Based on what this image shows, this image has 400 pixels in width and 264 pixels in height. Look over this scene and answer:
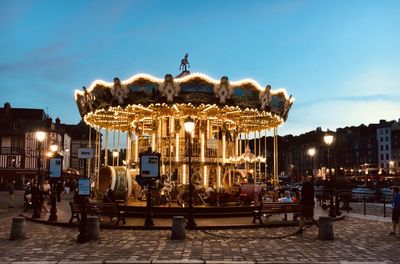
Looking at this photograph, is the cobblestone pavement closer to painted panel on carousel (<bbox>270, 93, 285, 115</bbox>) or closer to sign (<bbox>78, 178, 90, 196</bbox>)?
sign (<bbox>78, 178, 90, 196</bbox>)

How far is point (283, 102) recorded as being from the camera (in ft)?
83.8

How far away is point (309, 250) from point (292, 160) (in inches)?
5881

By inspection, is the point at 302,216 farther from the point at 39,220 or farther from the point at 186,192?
the point at 39,220

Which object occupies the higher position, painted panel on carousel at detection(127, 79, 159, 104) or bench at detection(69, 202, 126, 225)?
painted panel on carousel at detection(127, 79, 159, 104)

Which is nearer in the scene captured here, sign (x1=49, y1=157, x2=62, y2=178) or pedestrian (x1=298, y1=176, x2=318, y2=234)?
pedestrian (x1=298, y1=176, x2=318, y2=234)

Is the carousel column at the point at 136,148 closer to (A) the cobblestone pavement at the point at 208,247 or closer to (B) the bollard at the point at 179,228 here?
(A) the cobblestone pavement at the point at 208,247

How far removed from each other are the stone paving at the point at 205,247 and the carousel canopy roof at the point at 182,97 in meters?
7.74

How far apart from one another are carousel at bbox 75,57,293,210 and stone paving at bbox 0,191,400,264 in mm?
6777

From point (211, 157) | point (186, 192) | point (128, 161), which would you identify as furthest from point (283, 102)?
point (128, 161)

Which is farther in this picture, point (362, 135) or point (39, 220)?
point (362, 135)

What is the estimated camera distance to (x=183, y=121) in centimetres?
2680

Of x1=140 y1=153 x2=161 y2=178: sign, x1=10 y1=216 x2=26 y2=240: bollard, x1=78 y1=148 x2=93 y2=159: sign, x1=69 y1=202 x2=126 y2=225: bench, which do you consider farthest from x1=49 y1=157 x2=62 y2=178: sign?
x1=10 y1=216 x2=26 y2=240: bollard

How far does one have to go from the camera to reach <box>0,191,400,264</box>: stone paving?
1081 centimetres

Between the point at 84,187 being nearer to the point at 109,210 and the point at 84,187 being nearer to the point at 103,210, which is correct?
the point at 109,210
